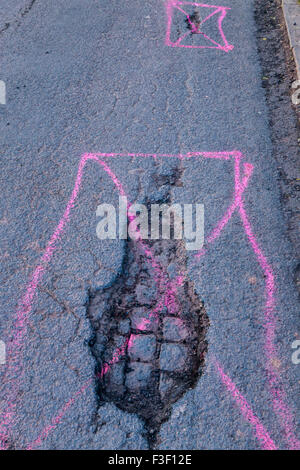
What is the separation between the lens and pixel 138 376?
2.51 m

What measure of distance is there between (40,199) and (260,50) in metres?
3.34

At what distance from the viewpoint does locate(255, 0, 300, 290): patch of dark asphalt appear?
337cm

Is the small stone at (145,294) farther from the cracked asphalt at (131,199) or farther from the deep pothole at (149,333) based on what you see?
the cracked asphalt at (131,199)

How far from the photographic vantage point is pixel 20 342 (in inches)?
102

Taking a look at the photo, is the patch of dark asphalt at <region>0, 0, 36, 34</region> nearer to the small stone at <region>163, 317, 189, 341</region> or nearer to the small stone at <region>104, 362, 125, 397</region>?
the small stone at <region>163, 317, 189, 341</region>

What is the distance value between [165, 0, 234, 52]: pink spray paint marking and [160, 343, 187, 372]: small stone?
3.84m

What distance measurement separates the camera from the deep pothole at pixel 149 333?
2430 millimetres

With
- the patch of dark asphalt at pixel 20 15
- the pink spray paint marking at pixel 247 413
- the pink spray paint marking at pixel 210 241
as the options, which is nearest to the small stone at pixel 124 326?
the pink spray paint marking at pixel 210 241

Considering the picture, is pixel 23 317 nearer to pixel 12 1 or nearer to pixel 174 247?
pixel 174 247

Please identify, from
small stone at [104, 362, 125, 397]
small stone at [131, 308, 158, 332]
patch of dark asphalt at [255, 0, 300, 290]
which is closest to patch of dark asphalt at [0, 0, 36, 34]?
patch of dark asphalt at [255, 0, 300, 290]

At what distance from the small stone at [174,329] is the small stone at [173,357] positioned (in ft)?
0.16
